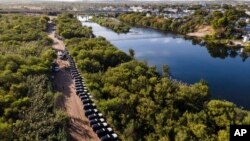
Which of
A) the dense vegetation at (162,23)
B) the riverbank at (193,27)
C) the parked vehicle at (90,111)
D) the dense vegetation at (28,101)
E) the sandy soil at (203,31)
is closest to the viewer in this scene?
the dense vegetation at (28,101)

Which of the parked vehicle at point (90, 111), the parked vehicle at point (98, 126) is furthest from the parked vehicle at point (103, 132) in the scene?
the parked vehicle at point (90, 111)

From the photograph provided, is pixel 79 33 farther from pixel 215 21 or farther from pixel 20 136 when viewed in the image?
pixel 20 136

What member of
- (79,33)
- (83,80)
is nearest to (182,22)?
(79,33)

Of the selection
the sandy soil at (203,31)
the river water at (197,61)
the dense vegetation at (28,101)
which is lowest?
the river water at (197,61)

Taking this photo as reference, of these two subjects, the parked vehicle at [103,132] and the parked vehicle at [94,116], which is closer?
A: the parked vehicle at [103,132]

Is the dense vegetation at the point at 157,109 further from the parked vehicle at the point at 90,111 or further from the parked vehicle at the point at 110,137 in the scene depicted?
the parked vehicle at the point at 90,111

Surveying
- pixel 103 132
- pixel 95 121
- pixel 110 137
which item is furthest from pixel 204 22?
pixel 110 137

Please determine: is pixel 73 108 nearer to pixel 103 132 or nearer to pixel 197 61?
pixel 103 132
